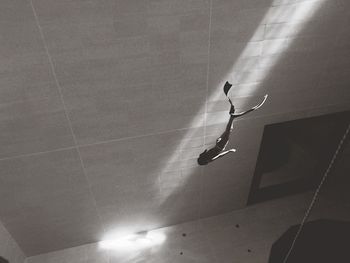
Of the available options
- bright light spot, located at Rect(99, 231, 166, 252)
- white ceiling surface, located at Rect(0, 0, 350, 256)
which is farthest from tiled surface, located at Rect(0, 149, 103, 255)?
bright light spot, located at Rect(99, 231, 166, 252)

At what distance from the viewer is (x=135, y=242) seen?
9.41 ft

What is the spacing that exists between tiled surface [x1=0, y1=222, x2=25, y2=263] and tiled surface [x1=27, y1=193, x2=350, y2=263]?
20cm

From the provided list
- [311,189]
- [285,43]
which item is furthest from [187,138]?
[311,189]

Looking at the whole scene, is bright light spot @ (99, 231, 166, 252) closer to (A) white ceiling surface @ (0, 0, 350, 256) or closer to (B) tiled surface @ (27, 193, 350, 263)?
(B) tiled surface @ (27, 193, 350, 263)

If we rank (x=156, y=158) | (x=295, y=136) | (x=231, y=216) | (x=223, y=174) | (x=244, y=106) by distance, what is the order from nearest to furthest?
(x=244, y=106), (x=156, y=158), (x=223, y=174), (x=295, y=136), (x=231, y=216)

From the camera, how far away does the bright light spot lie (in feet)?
9.29

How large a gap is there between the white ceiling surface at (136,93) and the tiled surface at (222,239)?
1.06ft

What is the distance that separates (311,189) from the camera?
329cm

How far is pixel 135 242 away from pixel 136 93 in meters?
1.84

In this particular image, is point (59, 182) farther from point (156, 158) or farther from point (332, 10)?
point (332, 10)

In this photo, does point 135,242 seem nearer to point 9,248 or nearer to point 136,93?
point 9,248

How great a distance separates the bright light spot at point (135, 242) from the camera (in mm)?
2832

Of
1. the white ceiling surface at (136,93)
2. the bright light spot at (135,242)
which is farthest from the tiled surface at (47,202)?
the bright light spot at (135,242)

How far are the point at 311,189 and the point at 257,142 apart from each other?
4.63 ft
